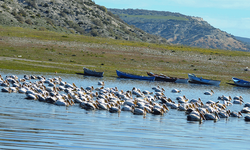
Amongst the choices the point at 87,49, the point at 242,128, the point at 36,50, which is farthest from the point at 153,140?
the point at 87,49

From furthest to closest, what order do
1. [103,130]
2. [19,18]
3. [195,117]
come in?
[19,18] < [195,117] < [103,130]

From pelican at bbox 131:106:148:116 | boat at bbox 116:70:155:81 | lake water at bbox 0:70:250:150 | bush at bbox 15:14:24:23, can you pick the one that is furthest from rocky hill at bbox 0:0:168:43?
lake water at bbox 0:70:250:150

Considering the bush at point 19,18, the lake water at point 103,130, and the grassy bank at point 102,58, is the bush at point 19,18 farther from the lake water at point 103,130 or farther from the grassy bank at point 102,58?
the lake water at point 103,130

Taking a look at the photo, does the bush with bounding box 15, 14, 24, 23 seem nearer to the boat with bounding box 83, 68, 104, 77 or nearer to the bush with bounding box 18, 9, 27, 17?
the bush with bounding box 18, 9, 27, 17

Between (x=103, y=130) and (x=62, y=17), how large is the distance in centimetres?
11559

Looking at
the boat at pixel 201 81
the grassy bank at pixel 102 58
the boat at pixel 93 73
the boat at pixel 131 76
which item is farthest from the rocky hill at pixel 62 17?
the boat at pixel 201 81

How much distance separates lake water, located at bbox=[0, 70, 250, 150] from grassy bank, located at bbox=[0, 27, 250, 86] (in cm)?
3103

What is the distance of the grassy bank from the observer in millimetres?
56969

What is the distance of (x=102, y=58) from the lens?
65812 mm

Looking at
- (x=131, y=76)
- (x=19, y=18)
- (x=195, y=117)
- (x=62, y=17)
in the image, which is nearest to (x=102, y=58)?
(x=131, y=76)

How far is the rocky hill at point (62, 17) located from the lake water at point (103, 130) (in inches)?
2917

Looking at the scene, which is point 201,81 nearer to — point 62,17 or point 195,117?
point 195,117

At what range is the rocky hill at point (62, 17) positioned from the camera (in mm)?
100750

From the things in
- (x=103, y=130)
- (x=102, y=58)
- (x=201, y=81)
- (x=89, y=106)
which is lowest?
(x=103, y=130)
